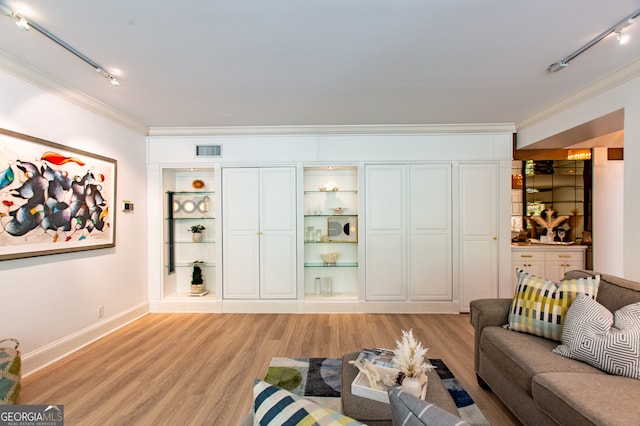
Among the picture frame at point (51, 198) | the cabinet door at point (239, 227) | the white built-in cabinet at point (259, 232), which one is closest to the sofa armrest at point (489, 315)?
the white built-in cabinet at point (259, 232)

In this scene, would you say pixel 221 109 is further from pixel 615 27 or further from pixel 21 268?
pixel 615 27

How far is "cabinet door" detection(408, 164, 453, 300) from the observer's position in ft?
13.6

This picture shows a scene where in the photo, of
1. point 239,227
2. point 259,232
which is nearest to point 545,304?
point 259,232

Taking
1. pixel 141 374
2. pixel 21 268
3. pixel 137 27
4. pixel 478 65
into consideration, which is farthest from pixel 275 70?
pixel 141 374

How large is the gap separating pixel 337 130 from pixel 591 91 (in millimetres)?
2721

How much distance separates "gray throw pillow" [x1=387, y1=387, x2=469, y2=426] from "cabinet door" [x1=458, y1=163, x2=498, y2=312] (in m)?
3.88

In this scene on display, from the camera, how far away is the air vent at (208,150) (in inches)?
167

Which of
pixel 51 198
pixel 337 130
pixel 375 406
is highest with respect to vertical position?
pixel 337 130

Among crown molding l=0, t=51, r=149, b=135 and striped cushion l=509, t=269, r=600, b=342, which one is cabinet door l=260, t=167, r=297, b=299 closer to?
crown molding l=0, t=51, r=149, b=135

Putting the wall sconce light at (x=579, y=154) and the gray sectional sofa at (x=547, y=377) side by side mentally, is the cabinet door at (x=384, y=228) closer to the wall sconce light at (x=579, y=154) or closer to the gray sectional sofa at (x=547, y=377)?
the gray sectional sofa at (x=547, y=377)

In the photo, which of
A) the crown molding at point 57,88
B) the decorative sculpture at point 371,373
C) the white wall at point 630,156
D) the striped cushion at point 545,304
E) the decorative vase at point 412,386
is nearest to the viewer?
the decorative vase at point 412,386

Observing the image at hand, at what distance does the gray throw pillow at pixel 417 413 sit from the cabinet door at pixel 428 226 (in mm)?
3627

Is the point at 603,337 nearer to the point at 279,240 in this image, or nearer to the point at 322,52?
the point at 322,52

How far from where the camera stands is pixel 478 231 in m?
4.15
